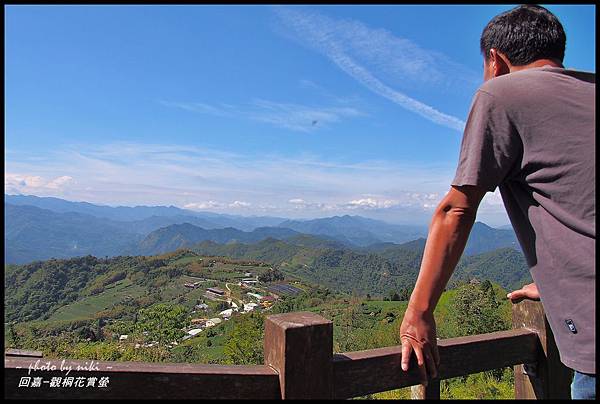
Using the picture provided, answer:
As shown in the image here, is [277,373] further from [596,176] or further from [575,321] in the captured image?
[596,176]

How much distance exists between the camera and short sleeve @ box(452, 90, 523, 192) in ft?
4.00

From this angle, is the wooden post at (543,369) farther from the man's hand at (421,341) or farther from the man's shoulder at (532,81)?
the man's shoulder at (532,81)

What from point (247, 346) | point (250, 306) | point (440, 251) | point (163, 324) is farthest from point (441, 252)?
point (250, 306)

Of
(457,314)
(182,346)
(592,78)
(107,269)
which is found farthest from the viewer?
(107,269)

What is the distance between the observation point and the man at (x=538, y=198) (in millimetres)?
1148

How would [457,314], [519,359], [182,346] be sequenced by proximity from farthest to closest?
[182,346], [457,314], [519,359]

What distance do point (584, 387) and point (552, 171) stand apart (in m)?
0.66

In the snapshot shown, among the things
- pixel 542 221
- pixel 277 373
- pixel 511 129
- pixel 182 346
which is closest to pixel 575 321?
pixel 542 221

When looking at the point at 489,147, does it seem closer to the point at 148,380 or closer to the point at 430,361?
the point at 430,361

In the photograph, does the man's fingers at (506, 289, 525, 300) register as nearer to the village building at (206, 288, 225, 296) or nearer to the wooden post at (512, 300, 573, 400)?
the wooden post at (512, 300, 573, 400)

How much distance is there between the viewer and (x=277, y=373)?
50.4 inches

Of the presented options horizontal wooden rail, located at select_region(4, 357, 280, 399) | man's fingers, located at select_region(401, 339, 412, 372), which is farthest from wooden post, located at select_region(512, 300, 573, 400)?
horizontal wooden rail, located at select_region(4, 357, 280, 399)

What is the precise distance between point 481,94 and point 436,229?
1.43 ft

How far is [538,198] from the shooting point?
122cm
